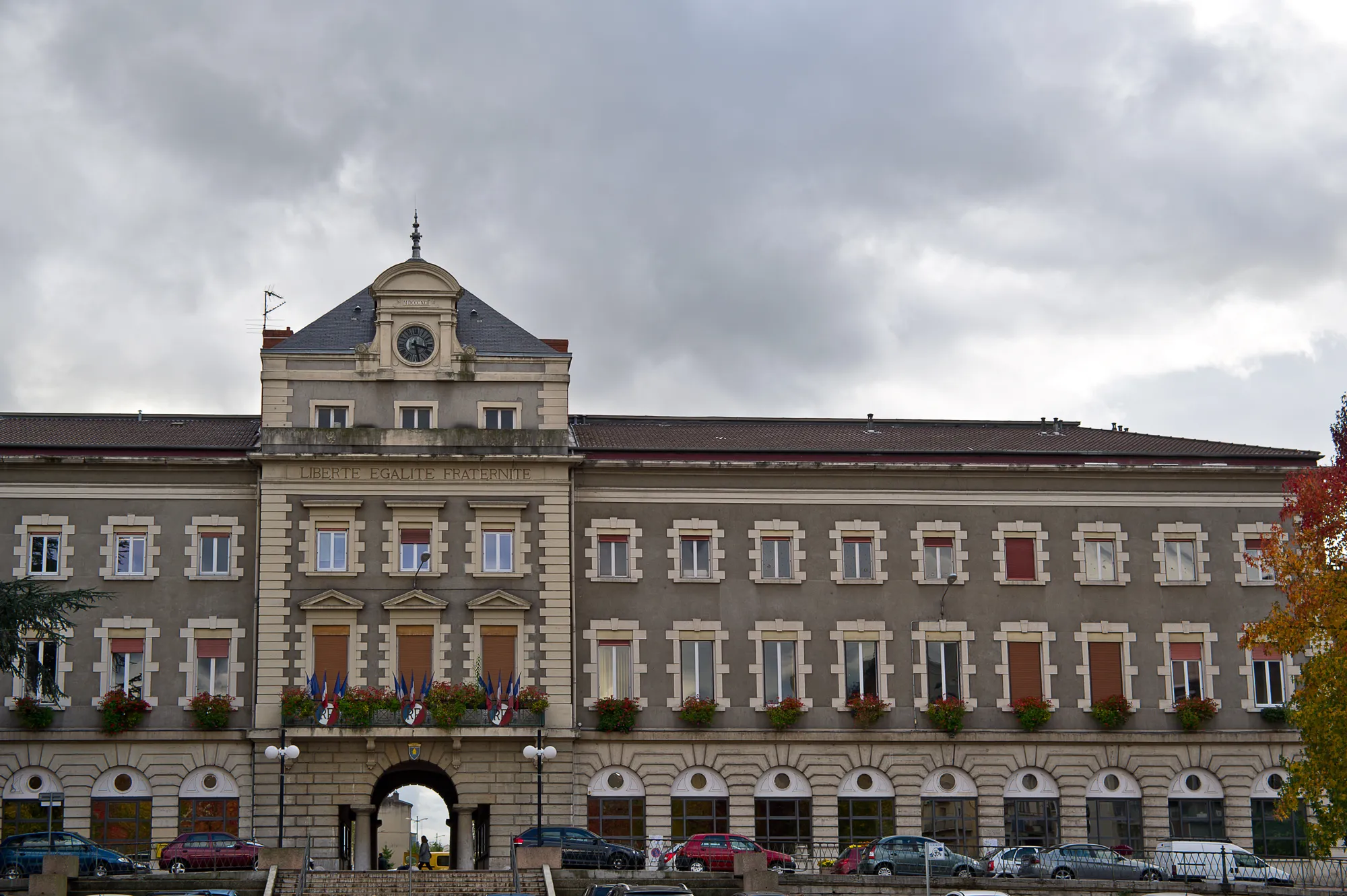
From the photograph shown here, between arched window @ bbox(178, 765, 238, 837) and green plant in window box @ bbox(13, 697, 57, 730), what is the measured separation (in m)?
4.93

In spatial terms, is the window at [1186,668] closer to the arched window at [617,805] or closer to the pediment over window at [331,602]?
the arched window at [617,805]

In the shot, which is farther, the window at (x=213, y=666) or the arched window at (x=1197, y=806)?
the arched window at (x=1197, y=806)

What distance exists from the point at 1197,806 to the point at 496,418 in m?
27.7

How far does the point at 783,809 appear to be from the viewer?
58.8 m

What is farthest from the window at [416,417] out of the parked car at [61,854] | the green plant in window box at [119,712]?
the parked car at [61,854]

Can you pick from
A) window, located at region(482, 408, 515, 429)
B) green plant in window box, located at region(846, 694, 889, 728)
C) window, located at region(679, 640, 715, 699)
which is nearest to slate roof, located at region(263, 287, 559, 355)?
window, located at region(482, 408, 515, 429)

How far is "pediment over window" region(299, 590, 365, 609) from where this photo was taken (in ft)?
190

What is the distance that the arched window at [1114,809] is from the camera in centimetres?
5947

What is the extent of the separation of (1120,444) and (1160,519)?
13.1ft

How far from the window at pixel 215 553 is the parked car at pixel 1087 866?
28.2 m

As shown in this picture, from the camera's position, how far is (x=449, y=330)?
60.8 metres

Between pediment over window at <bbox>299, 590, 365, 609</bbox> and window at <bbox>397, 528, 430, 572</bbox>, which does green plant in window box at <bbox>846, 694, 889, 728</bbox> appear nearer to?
window at <bbox>397, 528, 430, 572</bbox>

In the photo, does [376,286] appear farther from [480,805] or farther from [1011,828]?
[1011,828]

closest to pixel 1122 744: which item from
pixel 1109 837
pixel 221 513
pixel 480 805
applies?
pixel 1109 837
